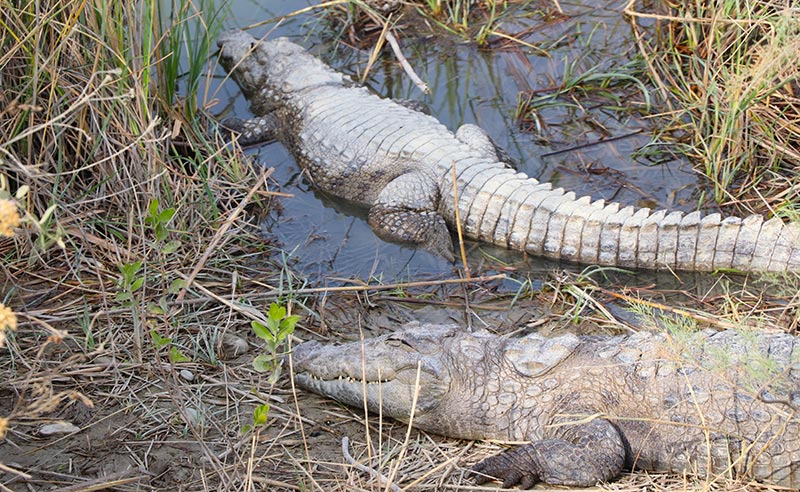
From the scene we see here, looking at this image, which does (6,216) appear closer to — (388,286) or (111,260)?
(111,260)

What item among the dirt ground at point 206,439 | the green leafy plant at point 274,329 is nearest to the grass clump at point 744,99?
the dirt ground at point 206,439

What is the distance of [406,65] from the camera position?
615 cm

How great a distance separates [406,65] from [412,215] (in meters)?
1.66

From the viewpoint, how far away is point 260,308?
13.3 feet

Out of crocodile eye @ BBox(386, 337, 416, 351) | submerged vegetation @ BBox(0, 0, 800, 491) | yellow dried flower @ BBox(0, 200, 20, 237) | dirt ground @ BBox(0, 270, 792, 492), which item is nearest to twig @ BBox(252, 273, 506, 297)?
submerged vegetation @ BBox(0, 0, 800, 491)

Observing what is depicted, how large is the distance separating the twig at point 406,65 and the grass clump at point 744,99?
164 cm

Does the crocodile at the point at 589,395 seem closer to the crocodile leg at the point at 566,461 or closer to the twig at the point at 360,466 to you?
the crocodile leg at the point at 566,461

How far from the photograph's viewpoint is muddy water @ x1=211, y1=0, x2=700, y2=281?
4793mm

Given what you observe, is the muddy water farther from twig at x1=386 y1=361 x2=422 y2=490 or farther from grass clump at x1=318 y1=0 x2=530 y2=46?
twig at x1=386 y1=361 x2=422 y2=490

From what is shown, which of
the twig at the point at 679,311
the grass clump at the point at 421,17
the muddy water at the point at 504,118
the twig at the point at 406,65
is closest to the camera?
the twig at the point at 679,311

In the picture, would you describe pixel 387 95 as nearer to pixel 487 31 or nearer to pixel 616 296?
pixel 487 31

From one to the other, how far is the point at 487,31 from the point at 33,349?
398cm

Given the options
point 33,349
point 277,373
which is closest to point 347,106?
point 33,349

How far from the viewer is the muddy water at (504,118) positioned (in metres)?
4.79
